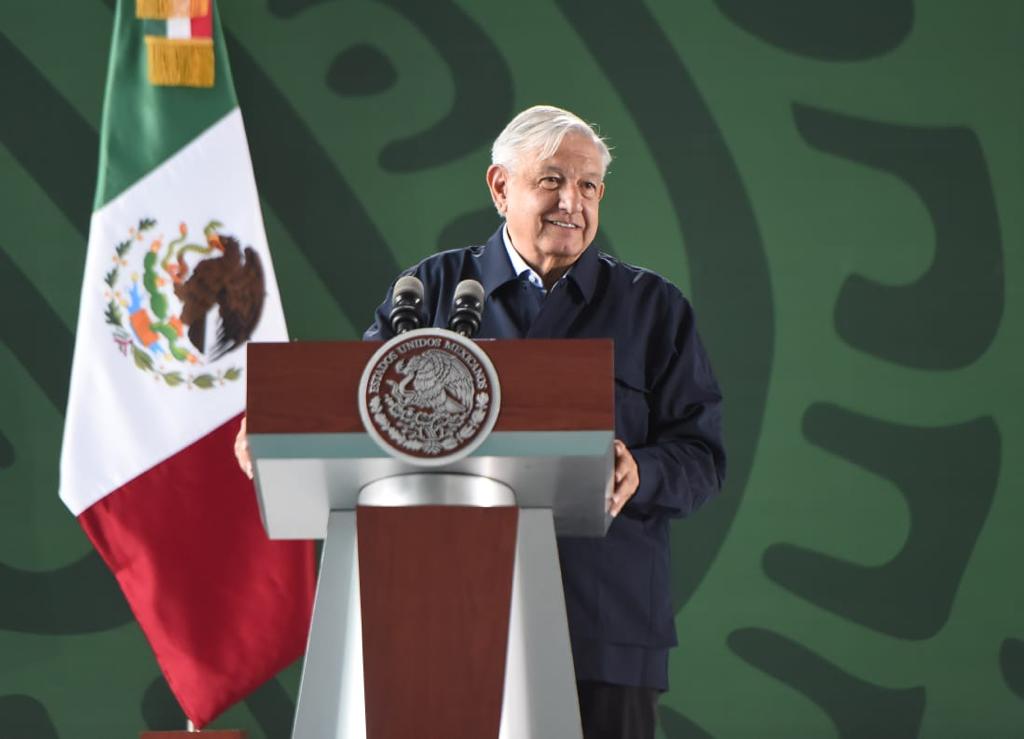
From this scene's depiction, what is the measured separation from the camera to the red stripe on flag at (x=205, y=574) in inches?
147

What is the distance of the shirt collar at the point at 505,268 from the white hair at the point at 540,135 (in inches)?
5.5

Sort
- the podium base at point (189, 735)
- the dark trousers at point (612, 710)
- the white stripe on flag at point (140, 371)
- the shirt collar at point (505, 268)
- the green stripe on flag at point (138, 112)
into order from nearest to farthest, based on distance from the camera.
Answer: the dark trousers at point (612, 710) < the shirt collar at point (505, 268) < the podium base at point (189, 735) < the white stripe on flag at point (140, 371) < the green stripe on flag at point (138, 112)

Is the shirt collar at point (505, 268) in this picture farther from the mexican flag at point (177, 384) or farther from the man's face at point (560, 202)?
the mexican flag at point (177, 384)

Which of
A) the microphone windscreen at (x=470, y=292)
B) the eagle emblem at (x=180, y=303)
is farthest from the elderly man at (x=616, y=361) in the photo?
the eagle emblem at (x=180, y=303)

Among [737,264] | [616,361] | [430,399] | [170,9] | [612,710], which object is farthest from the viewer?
[737,264]

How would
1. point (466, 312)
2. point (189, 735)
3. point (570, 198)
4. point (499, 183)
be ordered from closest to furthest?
1. point (466, 312)
2. point (570, 198)
3. point (499, 183)
4. point (189, 735)

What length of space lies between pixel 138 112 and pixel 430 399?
2.50 meters

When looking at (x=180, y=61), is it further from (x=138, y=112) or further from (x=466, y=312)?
(x=466, y=312)

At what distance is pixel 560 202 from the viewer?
7.99 feet

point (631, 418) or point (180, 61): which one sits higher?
point (180, 61)

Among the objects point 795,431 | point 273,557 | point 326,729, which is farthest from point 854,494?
point 326,729

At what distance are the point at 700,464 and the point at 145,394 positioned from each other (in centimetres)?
197

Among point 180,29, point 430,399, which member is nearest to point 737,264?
point 180,29

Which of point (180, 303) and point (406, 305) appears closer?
point (406, 305)
